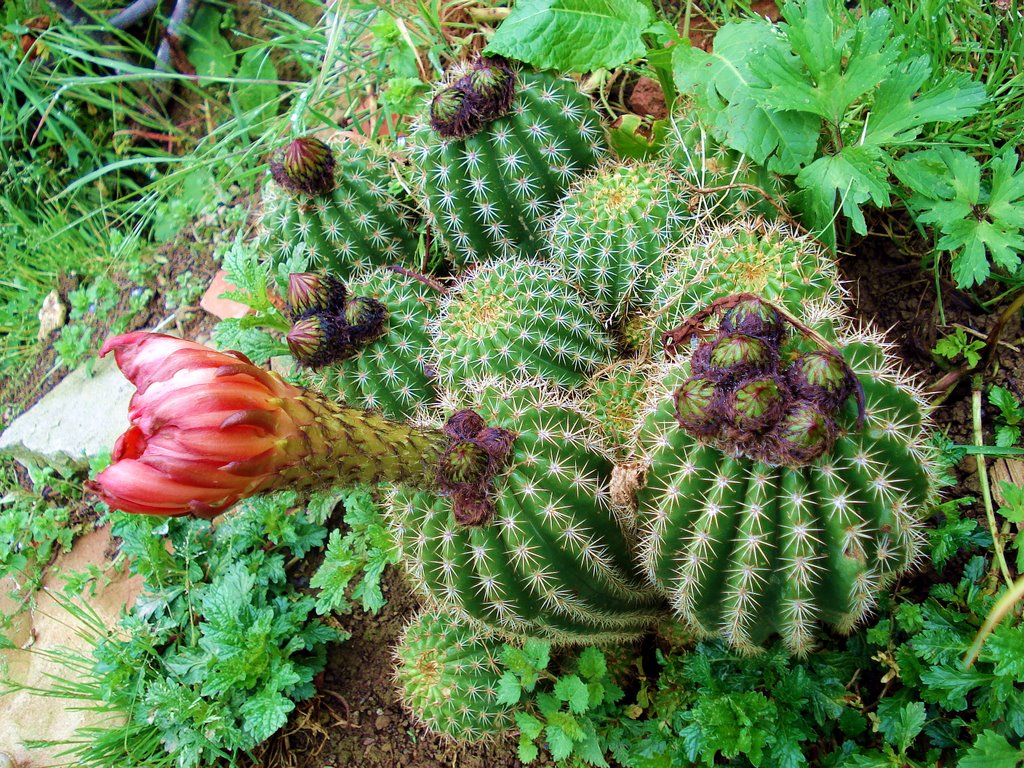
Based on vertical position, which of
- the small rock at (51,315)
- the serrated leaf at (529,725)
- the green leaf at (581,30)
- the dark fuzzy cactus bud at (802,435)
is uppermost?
the green leaf at (581,30)

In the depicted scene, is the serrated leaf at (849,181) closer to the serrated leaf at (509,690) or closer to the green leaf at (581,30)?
the green leaf at (581,30)

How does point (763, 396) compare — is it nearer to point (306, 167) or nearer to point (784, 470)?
point (784, 470)

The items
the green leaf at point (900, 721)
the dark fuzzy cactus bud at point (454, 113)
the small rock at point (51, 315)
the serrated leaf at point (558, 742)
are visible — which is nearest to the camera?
the green leaf at point (900, 721)

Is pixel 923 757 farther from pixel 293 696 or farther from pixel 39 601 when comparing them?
pixel 39 601

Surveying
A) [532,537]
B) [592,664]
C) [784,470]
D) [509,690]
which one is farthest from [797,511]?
[509,690]

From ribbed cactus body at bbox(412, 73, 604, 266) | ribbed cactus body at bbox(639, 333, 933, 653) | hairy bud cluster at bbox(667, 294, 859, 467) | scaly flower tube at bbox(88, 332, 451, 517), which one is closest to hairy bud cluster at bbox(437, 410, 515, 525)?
scaly flower tube at bbox(88, 332, 451, 517)

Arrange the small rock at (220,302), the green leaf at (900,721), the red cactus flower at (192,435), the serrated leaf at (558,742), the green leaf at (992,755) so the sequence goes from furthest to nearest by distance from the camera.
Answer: the small rock at (220,302)
the serrated leaf at (558,742)
the green leaf at (900,721)
the green leaf at (992,755)
the red cactus flower at (192,435)

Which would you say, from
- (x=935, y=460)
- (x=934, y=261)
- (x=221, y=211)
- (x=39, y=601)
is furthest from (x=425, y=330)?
(x=39, y=601)

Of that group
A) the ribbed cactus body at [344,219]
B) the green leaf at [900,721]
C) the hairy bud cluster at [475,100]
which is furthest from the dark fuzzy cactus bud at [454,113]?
the green leaf at [900,721]
